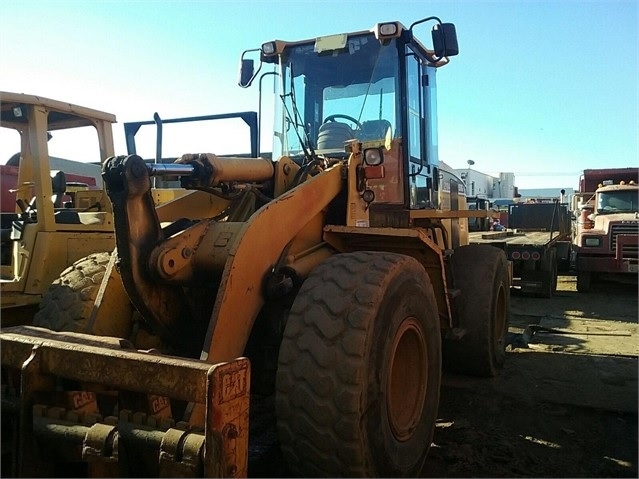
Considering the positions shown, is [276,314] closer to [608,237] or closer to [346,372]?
[346,372]

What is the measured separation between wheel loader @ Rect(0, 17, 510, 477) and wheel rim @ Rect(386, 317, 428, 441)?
0.01m

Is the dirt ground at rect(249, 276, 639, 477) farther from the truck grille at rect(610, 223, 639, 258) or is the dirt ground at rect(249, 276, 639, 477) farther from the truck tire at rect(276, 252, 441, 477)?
the truck grille at rect(610, 223, 639, 258)

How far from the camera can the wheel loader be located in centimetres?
221

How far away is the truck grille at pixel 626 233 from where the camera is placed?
1194 cm

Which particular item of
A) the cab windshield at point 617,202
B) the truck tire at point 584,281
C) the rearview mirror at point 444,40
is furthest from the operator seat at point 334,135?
the cab windshield at point 617,202

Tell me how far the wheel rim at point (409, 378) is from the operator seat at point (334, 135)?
1757 mm

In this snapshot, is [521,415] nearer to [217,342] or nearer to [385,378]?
[385,378]

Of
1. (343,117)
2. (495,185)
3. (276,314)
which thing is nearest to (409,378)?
(276,314)

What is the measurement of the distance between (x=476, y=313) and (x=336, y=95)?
2.43 meters

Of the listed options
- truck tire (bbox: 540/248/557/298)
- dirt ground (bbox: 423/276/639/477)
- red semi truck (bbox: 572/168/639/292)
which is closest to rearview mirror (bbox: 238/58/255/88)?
dirt ground (bbox: 423/276/639/477)

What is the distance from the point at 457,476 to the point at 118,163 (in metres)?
2.72

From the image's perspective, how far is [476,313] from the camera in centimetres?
519

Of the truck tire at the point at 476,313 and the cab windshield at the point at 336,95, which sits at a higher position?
the cab windshield at the point at 336,95

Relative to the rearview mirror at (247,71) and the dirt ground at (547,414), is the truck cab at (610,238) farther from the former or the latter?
the rearview mirror at (247,71)
